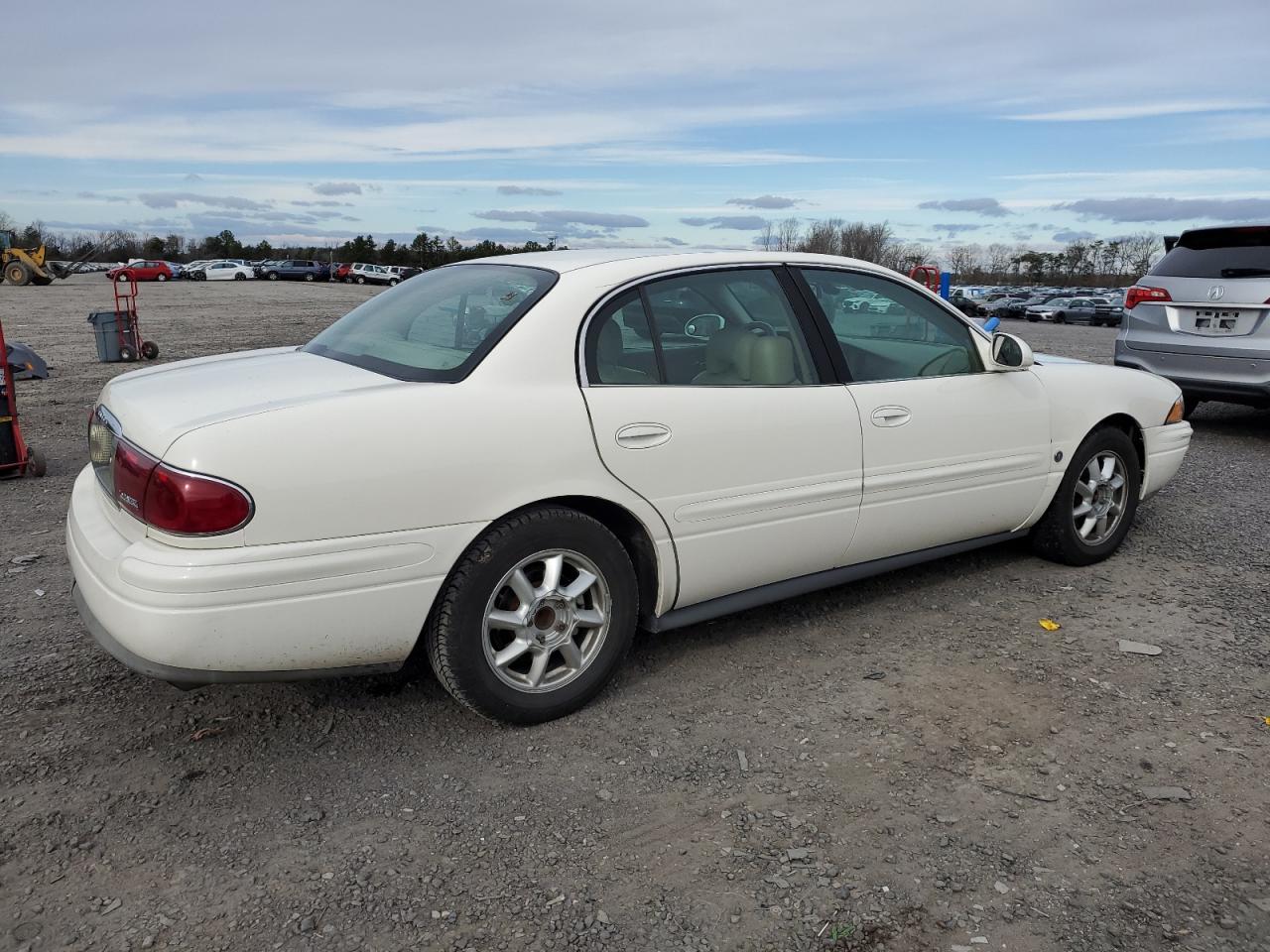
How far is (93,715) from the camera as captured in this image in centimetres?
331

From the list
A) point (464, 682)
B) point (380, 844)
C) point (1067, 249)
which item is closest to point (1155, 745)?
point (464, 682)

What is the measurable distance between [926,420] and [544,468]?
1.76 m

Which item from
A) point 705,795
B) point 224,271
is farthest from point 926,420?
point 224,271

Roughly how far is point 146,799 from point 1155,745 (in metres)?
3.10

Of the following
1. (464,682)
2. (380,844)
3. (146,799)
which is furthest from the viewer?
(464,682)

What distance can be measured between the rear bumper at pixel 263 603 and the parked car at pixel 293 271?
223 ft

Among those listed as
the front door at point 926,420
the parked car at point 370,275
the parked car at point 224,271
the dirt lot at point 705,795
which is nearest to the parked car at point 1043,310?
the parked car at point 370,275

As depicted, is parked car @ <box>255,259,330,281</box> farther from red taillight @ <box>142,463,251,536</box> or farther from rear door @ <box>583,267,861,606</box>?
red taillight @ <box>142,463,251,536</box>

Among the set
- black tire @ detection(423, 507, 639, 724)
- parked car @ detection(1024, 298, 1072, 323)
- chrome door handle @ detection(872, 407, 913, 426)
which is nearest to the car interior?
chrome door handle @ detection(872, 407, 913, 426)

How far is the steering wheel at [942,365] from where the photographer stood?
415 cm

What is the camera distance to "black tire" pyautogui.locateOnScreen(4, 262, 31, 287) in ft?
141

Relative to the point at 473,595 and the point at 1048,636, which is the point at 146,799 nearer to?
the point at 473,595

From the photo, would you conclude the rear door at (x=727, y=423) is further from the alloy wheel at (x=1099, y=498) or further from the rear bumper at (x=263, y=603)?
the alloy wheel at (x=1099, y=498)

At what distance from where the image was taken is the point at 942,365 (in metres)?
4.20
